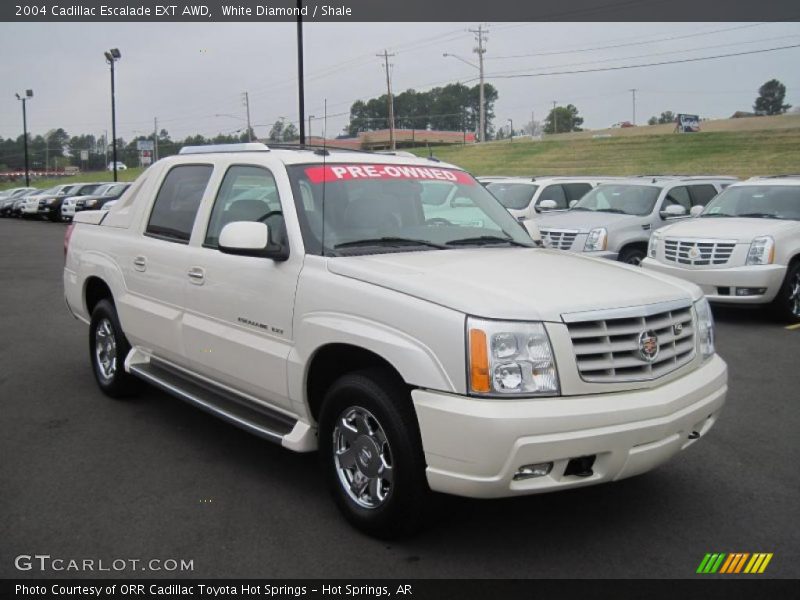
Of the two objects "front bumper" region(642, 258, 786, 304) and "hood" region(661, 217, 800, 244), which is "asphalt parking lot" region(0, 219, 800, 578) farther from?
"hood" region(661, 217, 800, 244)

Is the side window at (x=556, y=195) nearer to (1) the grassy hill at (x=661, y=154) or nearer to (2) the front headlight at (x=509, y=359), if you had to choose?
(2) the front headlight at (x=509, y=359)

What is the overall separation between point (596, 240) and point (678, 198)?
252 cm

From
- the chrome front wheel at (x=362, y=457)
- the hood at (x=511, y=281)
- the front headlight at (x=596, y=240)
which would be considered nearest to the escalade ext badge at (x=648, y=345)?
the hood at (x=511, y=281)

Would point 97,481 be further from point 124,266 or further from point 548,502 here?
point 548,502

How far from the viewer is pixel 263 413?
15.1 feet

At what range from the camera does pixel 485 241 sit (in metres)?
4.85

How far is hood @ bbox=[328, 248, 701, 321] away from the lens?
11.5ft

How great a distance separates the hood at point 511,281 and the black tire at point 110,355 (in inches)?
109

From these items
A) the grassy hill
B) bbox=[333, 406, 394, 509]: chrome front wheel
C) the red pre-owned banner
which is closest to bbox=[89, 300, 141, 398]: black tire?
the red pre-owned banner

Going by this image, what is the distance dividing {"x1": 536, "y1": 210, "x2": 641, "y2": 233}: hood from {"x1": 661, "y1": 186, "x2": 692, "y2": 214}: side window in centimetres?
93

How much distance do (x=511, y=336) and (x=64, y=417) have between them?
13.0 feet

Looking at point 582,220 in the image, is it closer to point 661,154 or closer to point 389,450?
point 389,450

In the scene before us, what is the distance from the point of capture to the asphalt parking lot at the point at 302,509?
12.0ft

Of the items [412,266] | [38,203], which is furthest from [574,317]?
[38,203]
